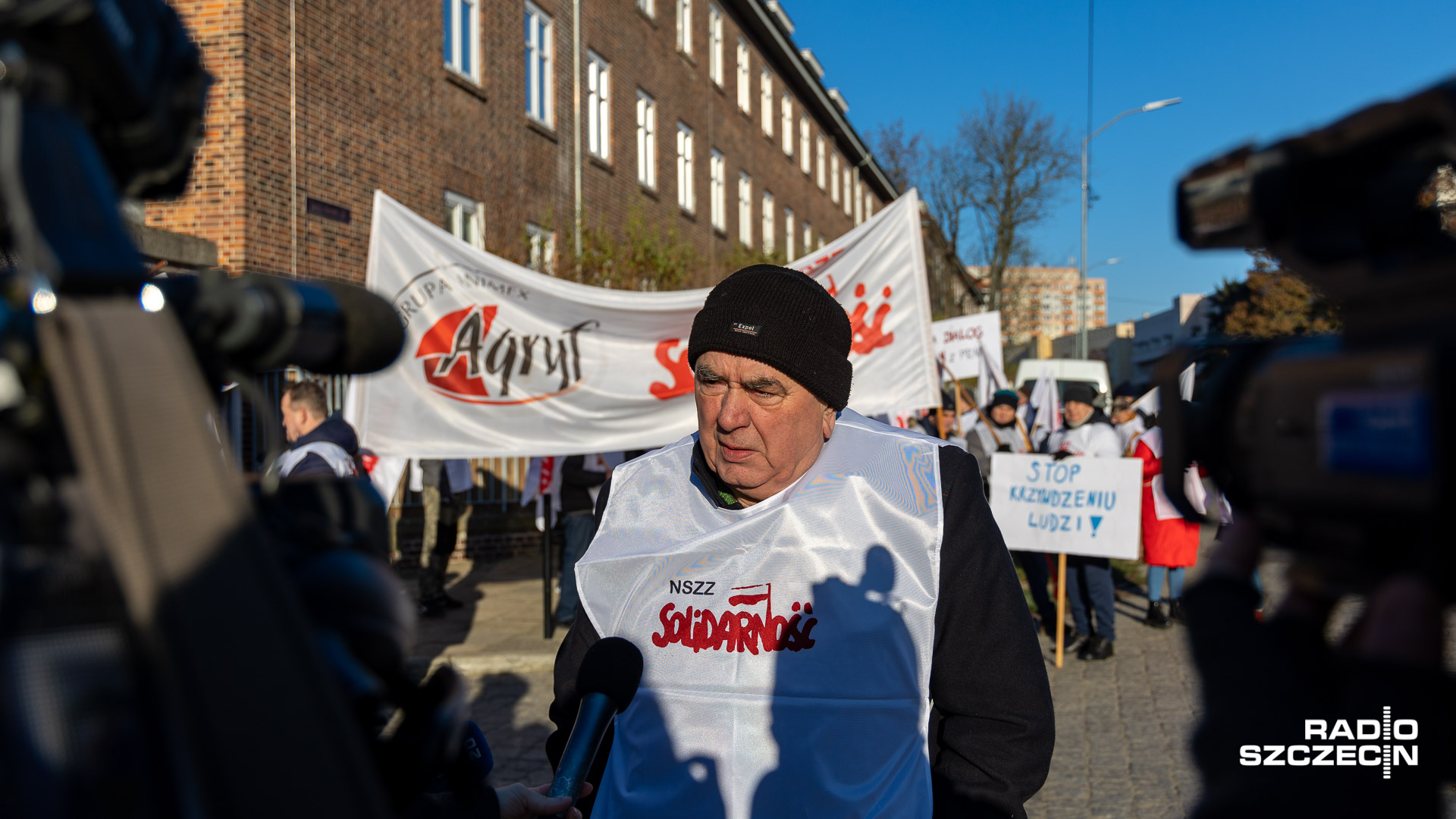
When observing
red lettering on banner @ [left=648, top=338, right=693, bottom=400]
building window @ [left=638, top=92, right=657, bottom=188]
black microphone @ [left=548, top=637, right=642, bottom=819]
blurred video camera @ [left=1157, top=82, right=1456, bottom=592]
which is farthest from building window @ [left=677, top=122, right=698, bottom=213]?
blurred video camera @ [left=1157, top=82, right=1456, bottom=592]

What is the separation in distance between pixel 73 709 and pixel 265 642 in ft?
0.38

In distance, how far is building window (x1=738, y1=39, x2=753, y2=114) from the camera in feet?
89.9

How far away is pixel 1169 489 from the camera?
0.82 metres

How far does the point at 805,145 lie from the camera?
35.3 meters

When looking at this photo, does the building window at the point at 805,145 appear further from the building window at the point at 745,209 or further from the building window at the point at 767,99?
the building window at the point at 745,209

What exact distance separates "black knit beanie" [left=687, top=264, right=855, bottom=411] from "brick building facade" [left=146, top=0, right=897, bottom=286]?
2.15 meters

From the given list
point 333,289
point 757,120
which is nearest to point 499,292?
point 333,289

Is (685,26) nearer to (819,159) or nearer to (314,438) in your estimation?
(819,159)

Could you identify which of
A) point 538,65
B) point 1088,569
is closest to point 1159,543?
point 1088,569

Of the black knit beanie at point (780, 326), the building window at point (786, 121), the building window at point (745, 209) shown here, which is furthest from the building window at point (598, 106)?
the black knit beanie at point (780, 326)

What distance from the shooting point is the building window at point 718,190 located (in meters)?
24.7

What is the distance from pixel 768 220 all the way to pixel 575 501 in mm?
22335

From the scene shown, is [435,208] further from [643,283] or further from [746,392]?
[746,392]

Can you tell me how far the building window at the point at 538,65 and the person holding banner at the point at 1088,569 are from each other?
32.8ft
